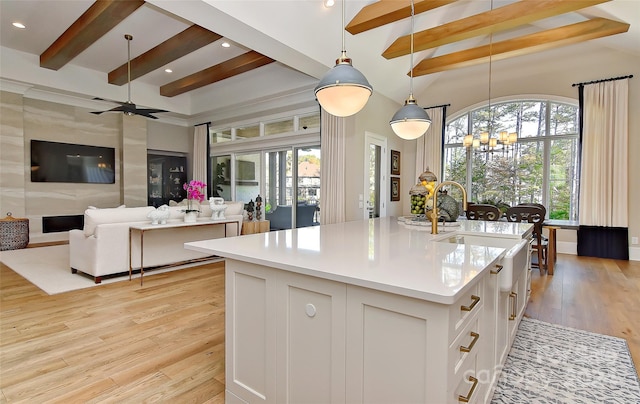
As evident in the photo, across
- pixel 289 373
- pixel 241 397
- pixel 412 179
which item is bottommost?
pixel 241 397

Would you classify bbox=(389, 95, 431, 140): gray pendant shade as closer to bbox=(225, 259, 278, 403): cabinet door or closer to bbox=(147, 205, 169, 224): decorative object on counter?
bbox=(225, 259, 278, 403): cabinet door

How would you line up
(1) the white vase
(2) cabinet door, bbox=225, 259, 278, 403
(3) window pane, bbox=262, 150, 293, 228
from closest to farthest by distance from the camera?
(2) cabinet door, bbox=225, 259, 278, 403 < (1) the white vase < (3) window pane, bbox=262, 150, 293, 228

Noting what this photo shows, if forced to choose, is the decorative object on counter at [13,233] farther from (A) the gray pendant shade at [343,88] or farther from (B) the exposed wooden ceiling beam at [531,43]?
(B) the exposed wooden ceiling beam at [531,43]

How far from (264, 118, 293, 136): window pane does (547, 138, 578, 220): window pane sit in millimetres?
5286

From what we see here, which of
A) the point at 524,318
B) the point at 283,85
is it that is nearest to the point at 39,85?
the point at 283,85

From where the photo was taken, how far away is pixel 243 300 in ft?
5.23

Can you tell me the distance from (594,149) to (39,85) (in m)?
10.4

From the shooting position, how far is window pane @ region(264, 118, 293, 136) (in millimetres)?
6902

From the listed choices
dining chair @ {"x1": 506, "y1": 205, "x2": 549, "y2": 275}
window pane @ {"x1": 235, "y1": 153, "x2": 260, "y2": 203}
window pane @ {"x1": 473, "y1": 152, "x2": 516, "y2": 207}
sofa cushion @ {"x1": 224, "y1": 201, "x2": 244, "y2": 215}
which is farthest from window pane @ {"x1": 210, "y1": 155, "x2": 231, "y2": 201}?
dining chair @ {"x1": 506, "y1": 205, "x2": 549, "y2": 275}

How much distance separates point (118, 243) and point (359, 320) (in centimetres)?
392

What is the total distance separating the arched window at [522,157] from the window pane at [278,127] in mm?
3525

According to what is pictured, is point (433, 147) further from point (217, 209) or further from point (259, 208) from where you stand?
point (217, 209)

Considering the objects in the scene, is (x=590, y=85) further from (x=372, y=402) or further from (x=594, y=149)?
Result: (x=372, y=402)

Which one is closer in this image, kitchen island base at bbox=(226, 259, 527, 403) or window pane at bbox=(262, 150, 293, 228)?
kitchen island base at bbox=(226, 259, 527, 403)
